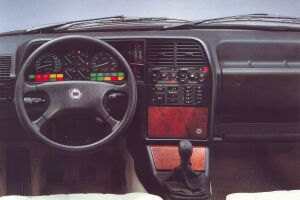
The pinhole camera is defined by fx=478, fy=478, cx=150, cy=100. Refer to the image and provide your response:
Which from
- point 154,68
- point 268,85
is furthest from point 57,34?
point 268,85

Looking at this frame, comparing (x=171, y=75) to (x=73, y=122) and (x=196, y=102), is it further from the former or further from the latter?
(x=73, y=122)

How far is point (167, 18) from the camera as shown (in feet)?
7.57

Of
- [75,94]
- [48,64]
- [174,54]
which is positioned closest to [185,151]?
[174,54]

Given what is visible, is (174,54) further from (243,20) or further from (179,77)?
(243,20)

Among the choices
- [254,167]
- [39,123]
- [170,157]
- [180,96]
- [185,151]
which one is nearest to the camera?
[39,123]

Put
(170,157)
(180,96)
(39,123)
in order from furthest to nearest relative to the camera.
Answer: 1. (170,157)
2. (180,96)
3. (39,123)

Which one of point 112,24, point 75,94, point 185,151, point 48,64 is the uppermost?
point 112,24

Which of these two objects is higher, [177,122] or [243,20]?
[243,20]

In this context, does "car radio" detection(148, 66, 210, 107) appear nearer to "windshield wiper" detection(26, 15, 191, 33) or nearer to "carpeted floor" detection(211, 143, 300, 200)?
"windshield wiper" detection(26, 15, 191, 33)

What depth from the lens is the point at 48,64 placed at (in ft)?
6.60

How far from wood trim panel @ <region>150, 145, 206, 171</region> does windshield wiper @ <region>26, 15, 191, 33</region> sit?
1.87 feet

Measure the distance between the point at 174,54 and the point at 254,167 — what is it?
98cm

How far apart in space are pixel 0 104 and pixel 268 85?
124 cm

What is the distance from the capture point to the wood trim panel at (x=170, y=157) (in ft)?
7.23
